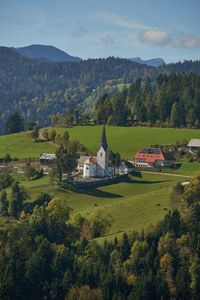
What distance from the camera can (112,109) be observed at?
178m

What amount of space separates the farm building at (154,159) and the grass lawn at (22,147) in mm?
31593

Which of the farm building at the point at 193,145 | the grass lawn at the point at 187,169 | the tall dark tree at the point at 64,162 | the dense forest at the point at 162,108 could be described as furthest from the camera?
the dense forest at the point at 162,108

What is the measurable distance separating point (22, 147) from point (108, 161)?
4515cm

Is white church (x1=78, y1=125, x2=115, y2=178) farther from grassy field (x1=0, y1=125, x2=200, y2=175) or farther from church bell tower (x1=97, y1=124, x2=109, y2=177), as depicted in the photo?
grassy field (x1=0, y1=125, x2=200, y2=175)

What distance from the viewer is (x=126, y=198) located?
94.9 meters

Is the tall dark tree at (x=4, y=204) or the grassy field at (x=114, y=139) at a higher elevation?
the grassy field at (x=114, y=139)

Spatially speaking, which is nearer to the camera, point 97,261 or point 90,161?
point 97,261

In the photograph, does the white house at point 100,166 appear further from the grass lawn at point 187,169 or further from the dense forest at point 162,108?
the dense forest at point 162,108

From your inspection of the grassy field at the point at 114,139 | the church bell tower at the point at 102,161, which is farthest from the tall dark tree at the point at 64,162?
the grassy field at the point at 114,139

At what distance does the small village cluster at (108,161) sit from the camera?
375ft

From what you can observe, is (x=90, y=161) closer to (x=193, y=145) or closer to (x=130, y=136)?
(x=193, y=145)

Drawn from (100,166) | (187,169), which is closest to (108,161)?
(100,166)

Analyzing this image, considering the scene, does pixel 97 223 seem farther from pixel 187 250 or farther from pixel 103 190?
pixel 103 190

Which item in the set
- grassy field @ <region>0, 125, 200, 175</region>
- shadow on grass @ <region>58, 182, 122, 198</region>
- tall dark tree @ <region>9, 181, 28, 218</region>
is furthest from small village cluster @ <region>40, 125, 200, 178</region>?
tall dark tree @ <region>9, 181, 28, 218</region>
